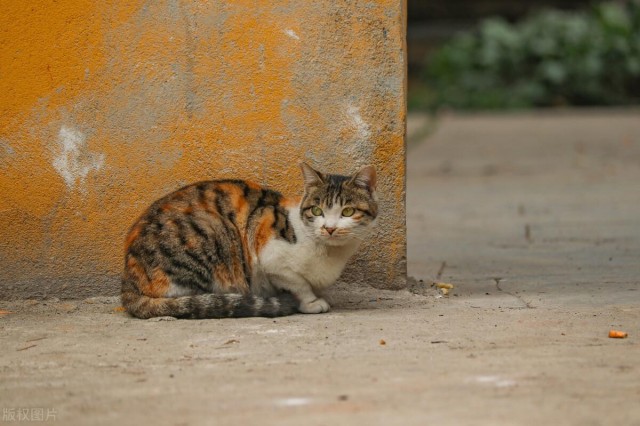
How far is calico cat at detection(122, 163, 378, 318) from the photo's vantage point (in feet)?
16.3

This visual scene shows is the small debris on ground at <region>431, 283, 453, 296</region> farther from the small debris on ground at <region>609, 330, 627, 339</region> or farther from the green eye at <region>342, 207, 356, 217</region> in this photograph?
the small debris on ground at <region>609, 330, 627, 339</region>

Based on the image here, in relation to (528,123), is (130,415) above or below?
below

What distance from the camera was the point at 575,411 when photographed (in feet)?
11.1

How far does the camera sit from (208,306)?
16.1 feet

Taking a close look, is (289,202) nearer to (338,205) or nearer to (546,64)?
(338,205)

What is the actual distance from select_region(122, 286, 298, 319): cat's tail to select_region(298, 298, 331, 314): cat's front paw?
13cm

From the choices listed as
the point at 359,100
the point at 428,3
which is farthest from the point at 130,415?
the point at 428,3

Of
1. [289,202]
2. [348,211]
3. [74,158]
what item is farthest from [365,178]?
[74,158]

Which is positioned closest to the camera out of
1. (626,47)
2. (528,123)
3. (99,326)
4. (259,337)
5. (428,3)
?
(259,337)

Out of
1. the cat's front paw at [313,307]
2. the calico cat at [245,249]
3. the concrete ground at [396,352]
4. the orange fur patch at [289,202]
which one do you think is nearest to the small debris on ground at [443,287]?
the concrete ground at [396,352]

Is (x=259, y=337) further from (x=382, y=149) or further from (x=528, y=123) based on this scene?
(x=528, y=123)

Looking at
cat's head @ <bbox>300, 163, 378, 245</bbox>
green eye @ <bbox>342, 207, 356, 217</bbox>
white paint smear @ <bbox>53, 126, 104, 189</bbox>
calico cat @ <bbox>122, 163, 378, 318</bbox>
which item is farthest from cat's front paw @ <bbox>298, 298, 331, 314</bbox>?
white paint smear @ <bbox>53, 126, 104, 189</bbox>

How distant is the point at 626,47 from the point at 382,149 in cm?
1356

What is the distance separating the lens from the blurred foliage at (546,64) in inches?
703
